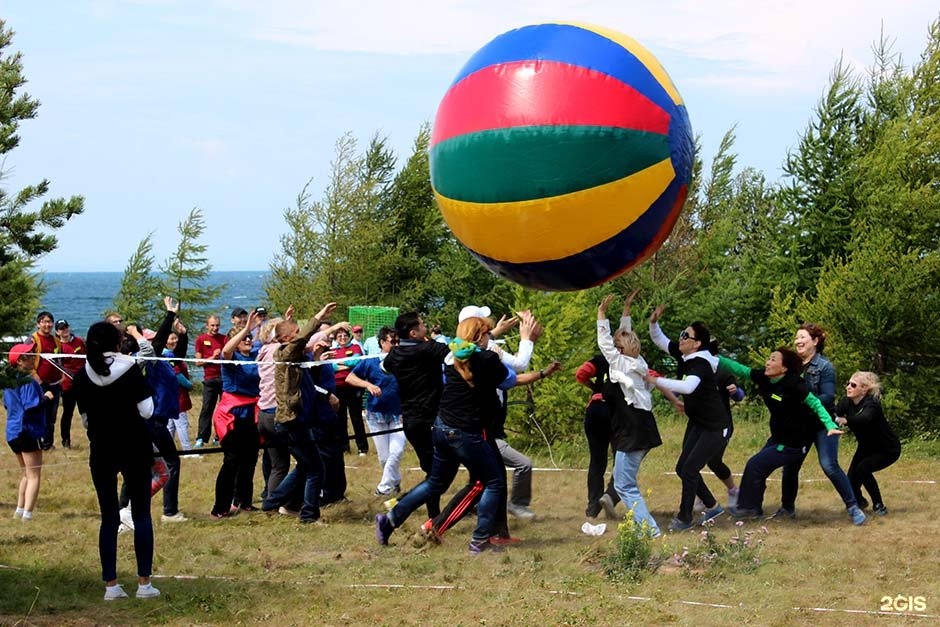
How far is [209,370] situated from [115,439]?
690 cm

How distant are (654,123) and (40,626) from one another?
460 centimetres

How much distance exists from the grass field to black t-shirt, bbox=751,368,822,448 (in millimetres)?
742

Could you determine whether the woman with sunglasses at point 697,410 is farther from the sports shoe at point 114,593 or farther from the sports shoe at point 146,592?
the sports shoe at point 114,593

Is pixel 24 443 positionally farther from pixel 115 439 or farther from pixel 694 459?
pixel 694 459

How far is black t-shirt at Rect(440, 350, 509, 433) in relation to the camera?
818 centimetres

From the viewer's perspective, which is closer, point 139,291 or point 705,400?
point 705,400

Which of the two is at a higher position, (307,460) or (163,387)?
(163,387)

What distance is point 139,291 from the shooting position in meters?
28.4

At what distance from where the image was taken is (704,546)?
7879mm

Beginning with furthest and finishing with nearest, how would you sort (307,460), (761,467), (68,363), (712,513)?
(68,363), (307,460), (712,513), (761,467)

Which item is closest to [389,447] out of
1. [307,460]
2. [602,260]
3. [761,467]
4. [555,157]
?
[307,460]

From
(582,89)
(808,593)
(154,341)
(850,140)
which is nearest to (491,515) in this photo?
(808,593)

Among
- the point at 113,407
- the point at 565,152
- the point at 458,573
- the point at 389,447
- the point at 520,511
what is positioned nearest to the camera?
the point at 565,152

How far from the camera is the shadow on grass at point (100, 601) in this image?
687cm
